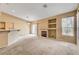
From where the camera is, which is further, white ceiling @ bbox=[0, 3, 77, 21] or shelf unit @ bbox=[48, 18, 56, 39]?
shelf unit @ bbox=[48, 18, 56, 39]

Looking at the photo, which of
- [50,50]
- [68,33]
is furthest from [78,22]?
[50,50]

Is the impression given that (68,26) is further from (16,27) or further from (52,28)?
(16,27)

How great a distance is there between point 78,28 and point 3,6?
4.44 ft

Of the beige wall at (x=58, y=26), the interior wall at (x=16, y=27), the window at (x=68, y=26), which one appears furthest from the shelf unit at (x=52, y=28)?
the interior wall at (x=16, y=27)

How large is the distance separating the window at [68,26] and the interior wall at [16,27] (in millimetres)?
676

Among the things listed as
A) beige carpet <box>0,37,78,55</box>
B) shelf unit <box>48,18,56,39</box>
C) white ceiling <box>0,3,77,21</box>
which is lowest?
beige carpet <box>0,37,78,55</box>

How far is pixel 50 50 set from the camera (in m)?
2.01

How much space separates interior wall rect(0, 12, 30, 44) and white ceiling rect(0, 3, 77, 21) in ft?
0.27

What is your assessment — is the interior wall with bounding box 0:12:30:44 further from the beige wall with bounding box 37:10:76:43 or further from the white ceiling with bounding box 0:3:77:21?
the beige wall with bounding box 37:10:76:43

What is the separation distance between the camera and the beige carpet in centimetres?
199

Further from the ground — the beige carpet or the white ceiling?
the white ceiling

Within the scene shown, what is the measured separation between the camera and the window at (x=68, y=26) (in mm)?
2012

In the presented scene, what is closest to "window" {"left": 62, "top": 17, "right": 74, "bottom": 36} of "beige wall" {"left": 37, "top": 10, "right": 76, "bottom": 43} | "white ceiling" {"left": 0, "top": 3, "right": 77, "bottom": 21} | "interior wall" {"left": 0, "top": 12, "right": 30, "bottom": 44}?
"beige wall" {"left": 37, "top": 10, "right": 76, "bottom": 43}

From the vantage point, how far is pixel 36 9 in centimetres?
206
